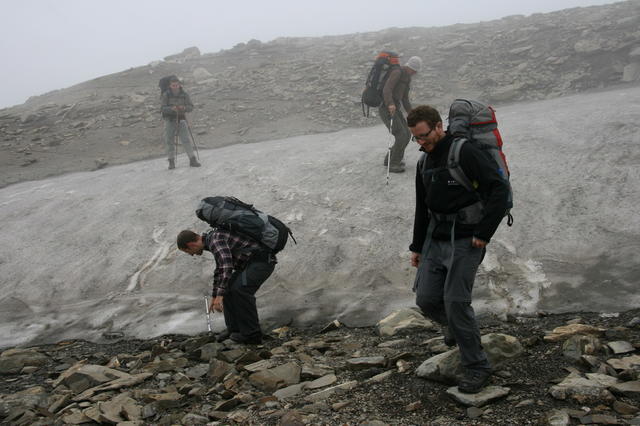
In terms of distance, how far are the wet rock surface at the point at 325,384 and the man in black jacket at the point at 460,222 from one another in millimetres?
410

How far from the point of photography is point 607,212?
7.79 metres

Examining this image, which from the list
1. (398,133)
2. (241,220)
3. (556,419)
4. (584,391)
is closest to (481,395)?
(556,419)

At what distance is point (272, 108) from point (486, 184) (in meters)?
16.7

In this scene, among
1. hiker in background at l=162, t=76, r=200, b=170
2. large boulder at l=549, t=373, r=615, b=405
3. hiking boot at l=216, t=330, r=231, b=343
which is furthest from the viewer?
hiker in background at l=162, t=76, r=200, b=170

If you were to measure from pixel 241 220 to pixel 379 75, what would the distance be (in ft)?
15.9

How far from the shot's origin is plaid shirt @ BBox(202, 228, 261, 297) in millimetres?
6230

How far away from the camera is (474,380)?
14.0ft

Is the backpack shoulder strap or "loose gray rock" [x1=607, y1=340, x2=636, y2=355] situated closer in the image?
the backpack shoulder strap

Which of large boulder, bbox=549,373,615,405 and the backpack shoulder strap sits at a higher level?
the backpack shoulder strap

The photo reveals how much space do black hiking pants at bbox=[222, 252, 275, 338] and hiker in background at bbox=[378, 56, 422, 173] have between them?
432cm

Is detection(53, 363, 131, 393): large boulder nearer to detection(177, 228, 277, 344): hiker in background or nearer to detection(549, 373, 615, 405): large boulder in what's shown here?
detection(177, 228, 277, 344): hiker in background

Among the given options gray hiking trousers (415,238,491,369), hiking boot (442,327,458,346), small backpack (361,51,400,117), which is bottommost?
hiking boot (442,327,458,346)

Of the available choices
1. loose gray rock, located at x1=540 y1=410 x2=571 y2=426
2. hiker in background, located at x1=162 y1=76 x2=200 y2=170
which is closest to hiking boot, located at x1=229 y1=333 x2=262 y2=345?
loose gray rock, located at x1=540 y1=410 x2=571 y2=426

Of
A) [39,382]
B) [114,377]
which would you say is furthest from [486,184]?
[39,382]
